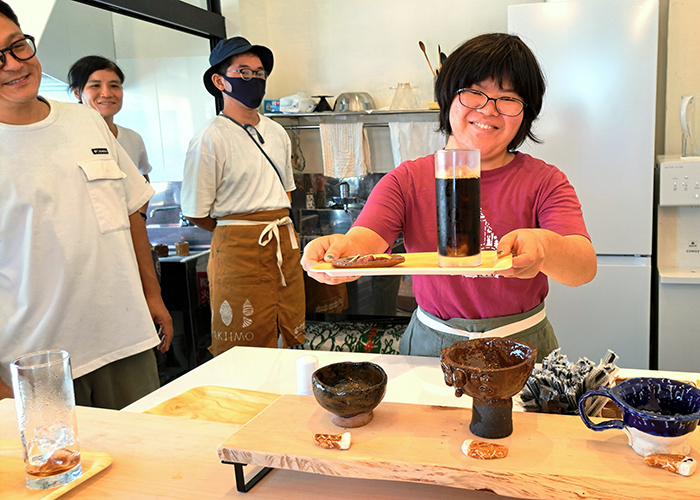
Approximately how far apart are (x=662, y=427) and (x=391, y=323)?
278cm

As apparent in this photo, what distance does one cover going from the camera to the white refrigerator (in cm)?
275

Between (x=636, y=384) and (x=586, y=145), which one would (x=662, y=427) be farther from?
(x=586, y=145)

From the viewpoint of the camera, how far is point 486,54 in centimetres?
127

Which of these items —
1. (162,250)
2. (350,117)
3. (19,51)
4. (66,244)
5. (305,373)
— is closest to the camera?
(305,373)

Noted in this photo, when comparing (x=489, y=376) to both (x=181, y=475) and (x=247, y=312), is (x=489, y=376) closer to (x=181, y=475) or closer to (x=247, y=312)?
(x=181, y=475)

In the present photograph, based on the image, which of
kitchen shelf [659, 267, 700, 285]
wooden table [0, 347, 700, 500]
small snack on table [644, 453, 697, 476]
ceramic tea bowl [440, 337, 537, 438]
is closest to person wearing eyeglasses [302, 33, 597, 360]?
wooden table [0, 347, 700, 500]

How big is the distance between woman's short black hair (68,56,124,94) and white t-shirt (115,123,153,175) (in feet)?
1.00

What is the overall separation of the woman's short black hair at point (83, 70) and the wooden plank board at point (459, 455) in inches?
87.7

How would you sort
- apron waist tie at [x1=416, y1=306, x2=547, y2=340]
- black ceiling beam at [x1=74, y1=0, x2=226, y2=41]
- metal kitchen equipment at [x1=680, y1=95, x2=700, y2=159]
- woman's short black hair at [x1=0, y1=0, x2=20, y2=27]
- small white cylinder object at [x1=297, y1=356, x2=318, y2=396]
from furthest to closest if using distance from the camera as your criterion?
metal kitchen equipment at [x1=680, y1=95, x2=700, y2=159] → black ceiling beam at [x1=74, y1=0, x2=226, y2=41] → woman's short black hair at [x1=0, y1=0, x2=20, y2=27] → apron waist tie at [x1=416, y1=306, x2=547, y2=340] → small white cylinder object at [x1=297, y1=356, x2=318, y2=396]

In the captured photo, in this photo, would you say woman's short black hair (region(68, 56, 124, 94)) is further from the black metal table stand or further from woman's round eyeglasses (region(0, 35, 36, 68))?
the black metal table stand

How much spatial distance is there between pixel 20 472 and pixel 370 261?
2.27ft

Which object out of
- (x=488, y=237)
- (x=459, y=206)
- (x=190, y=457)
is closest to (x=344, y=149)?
(x=488, y=237)

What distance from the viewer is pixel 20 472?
0.94m

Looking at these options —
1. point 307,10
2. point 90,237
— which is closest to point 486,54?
point 90,237
